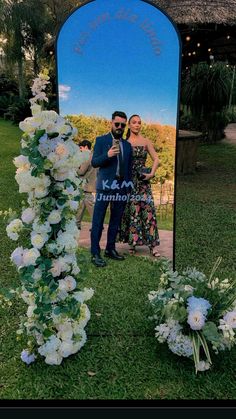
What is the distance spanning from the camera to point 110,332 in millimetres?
3246

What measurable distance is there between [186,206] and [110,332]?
3926 millimetres

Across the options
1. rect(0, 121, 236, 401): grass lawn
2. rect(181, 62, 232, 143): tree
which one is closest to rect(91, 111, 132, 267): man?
rect(0, 121, 236, 401): grass lawn

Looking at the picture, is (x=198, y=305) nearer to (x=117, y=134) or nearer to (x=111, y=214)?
(x=111, y=214)

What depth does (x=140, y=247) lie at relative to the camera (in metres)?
3.88

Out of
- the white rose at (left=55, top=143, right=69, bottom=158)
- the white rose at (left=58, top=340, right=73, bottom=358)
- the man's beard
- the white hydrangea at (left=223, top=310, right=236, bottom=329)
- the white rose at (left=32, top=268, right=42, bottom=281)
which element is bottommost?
the white rose at (left=58, top=340, right=73, bottom=358)

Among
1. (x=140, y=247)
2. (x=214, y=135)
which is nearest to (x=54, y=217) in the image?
(x=140, y=247)

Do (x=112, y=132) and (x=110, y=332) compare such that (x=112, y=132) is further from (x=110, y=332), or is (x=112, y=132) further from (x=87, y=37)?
(x=110, y=332)

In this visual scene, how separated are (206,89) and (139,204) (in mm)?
7487

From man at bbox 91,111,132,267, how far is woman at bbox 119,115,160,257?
46mm

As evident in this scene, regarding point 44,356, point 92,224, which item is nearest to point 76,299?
point 44,356

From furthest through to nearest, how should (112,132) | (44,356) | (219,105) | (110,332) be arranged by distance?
(219,105)
(112,132)
(110,332)
(44,356)

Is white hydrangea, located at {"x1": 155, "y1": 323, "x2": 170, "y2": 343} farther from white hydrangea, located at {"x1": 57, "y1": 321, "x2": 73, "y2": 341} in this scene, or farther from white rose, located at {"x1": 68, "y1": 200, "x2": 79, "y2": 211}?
white rose, located at {"x1": 68, "y1": 200, "x2": 79, "y2": 211}

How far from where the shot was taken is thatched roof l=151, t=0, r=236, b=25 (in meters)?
9.12

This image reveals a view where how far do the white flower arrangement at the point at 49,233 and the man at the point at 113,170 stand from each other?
903 mm
